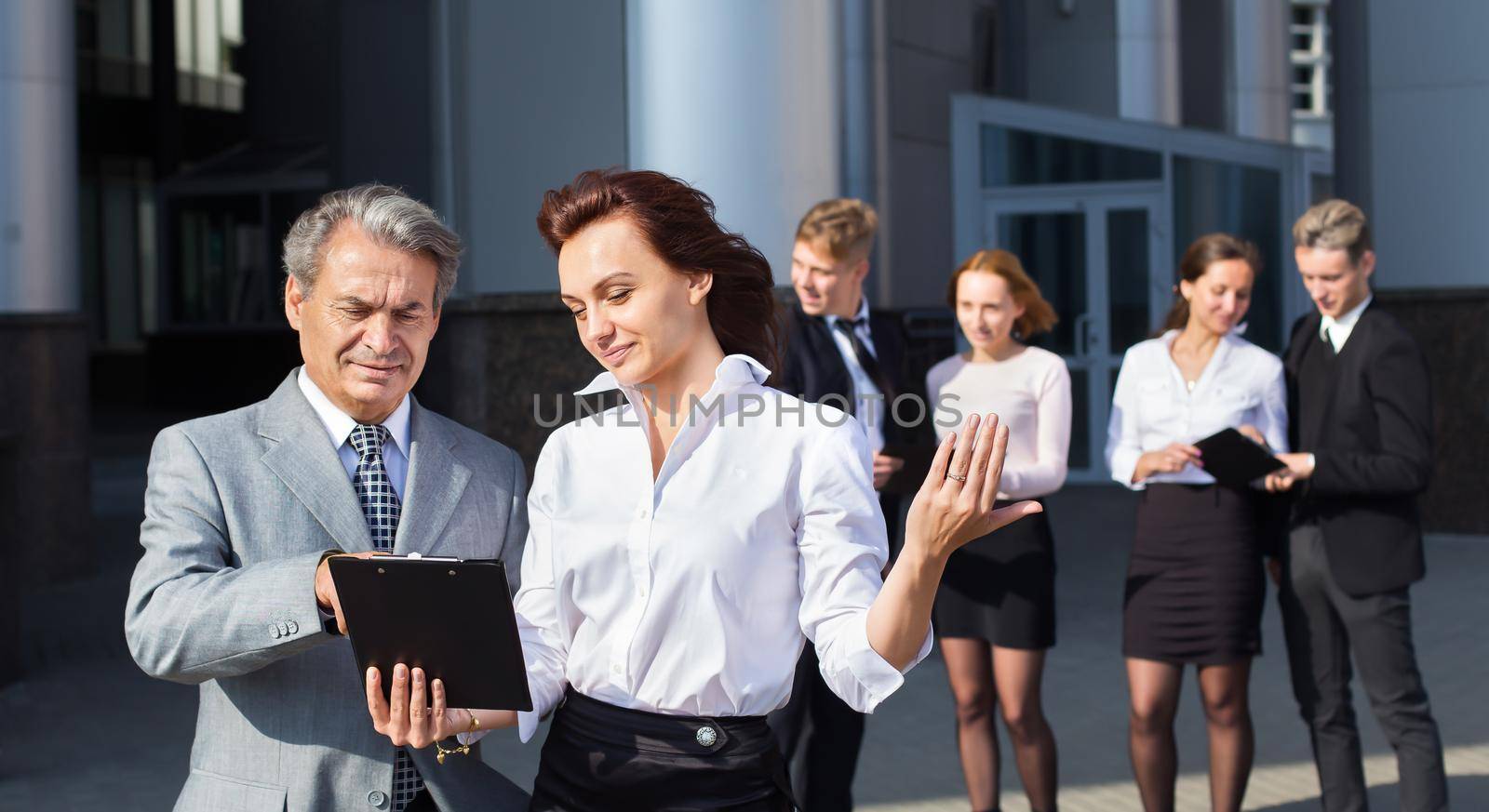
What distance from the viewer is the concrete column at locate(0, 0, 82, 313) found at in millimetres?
9211

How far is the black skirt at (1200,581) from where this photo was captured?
15.0ft

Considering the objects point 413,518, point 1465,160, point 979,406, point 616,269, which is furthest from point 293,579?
point 1465,160

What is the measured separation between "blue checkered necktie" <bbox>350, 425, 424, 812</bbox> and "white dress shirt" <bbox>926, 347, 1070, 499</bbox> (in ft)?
8.49

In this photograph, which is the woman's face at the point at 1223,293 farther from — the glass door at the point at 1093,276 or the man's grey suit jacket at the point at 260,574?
the glass door at the point at 1093,276

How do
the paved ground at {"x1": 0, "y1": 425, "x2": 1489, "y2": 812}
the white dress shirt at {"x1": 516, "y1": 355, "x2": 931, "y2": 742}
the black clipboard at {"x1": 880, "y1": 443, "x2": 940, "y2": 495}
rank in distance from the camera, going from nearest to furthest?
the white dress shirt at {"x1": 516, "y1": 355, "x2": 931, "y2": 742}, the black clipboard at {"x1": 880, "y1": 443, "x2": 940, "y2": 495}, the paved ground at {"x1": 0, "y1": 425, "x2": 1489, "y2": 812}

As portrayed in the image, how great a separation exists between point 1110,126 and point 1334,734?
10.7 m

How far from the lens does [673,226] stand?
2.28 metres

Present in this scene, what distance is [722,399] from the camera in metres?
2.32

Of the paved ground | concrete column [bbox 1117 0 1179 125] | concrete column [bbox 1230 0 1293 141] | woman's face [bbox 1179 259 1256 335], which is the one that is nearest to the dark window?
concrete column [bbox 1117 0 1179 125]

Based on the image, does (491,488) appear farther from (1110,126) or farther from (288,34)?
(288,34)

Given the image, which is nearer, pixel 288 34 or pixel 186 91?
pixel 288 34

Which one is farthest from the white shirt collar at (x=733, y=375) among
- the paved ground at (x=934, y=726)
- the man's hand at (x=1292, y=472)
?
the paved ground at (x=934, y=726)

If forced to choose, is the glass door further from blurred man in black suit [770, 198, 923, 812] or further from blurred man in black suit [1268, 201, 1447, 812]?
blurred man in black suit [1268, 201, 1447, 812]

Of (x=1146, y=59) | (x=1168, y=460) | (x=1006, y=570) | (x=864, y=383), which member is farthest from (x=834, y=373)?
(x=1146, y=59)
